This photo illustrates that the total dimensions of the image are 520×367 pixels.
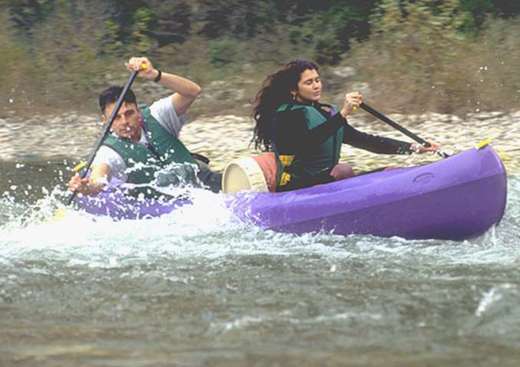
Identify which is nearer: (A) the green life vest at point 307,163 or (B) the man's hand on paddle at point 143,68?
(A) the green life vest at point 307,163

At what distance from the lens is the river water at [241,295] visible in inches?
199

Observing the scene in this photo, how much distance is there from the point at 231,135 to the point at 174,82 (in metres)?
3.94

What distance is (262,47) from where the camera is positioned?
45.4 feet

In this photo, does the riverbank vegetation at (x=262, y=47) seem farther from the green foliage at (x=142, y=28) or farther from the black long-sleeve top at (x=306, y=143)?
the black long-sleeve top at (x=306, y=143)

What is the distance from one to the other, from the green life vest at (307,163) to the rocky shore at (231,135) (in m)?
2.84

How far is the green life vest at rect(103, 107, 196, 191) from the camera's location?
796 cm

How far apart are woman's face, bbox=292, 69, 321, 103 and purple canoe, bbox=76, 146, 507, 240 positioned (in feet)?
1.93

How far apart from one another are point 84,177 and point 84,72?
6122 mm

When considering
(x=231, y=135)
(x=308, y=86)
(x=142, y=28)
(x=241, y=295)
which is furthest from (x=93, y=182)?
(x=142, y=28)

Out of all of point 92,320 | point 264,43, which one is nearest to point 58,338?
point 92,320

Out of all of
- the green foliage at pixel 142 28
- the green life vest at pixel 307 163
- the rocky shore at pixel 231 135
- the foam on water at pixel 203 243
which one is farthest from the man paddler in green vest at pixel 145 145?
the green foliage at pixel 142 28

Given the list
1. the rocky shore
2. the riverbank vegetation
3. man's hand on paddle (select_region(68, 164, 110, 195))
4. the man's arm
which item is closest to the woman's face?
the man's arm

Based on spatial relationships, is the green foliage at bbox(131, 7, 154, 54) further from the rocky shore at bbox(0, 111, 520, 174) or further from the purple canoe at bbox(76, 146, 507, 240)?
the purple canoe at bbox(76, 146, 507, 240)

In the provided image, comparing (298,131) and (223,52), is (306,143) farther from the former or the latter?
(223,52)
